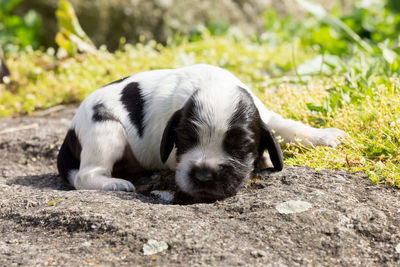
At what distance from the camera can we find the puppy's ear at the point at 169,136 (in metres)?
4.13

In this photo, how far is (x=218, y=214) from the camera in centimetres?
366

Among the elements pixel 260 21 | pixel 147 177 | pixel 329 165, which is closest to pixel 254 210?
pixel 329 165

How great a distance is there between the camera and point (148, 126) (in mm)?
4793

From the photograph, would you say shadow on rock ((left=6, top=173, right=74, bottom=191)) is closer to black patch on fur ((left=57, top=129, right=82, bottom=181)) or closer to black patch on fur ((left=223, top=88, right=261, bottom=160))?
black patch on fur ((left=57, top=129, right=82, bottom=181))

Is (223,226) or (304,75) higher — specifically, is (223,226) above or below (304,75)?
below

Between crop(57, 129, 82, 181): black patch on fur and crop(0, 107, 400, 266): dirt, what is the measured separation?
572mm

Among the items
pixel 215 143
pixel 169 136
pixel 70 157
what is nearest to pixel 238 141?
pixel 215 143

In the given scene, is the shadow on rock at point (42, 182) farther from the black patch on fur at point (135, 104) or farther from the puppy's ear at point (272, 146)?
the puppy's ear at point (272, 146)

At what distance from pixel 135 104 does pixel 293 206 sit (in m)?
1.91

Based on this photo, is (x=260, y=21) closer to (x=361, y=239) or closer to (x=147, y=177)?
(x=147, y=177)

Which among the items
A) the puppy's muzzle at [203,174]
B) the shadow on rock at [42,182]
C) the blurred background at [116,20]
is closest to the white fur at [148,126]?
the shadow on rock at [42,182]

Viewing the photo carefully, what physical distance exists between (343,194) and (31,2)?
9.17m

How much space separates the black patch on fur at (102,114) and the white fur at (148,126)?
36 mm

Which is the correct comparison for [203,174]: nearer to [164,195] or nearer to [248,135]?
[248,135]
